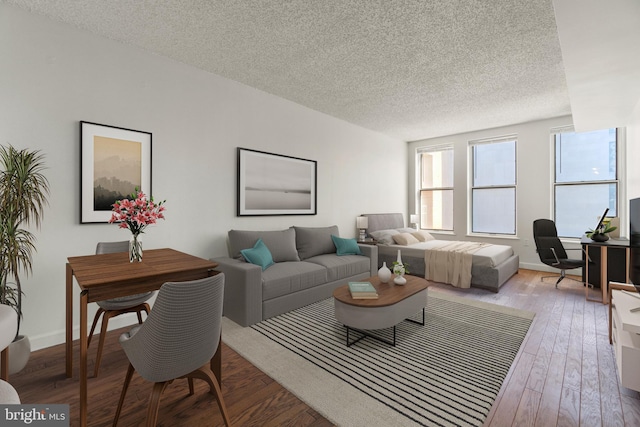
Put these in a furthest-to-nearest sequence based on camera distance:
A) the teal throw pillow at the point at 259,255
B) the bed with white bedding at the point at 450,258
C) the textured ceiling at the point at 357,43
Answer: the bed with white bedding at the point at 450,258 → the teal throw pillow at the point at 259,255 → the textured ceiling at the point at 357,43

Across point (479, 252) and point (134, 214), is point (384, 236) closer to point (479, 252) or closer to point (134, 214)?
point (479, 252)

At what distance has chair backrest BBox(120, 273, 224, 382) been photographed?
1.26 meters

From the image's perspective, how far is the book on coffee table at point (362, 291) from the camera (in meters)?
2.60

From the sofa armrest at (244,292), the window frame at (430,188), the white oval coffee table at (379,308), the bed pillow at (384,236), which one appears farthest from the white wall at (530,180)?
the sofa armrest at (244,292)

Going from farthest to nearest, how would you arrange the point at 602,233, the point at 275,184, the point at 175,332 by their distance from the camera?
1. the point at 275,184
2. the point at 602,233
3. the point at 175,332

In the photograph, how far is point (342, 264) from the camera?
4035mm

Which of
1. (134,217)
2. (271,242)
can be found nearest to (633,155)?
(271,242)

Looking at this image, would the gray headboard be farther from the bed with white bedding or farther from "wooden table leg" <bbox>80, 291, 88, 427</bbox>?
"wooden table leg" <bbox>80, 291, 88, 427</bbox>

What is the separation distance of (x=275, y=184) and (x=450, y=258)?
118 inches

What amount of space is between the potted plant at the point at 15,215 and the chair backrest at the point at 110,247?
0.42 m

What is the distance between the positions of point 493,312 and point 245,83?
4296 millimetres

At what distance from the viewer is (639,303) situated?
7.06 ft

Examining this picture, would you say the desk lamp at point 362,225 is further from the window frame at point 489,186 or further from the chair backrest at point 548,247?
the chair backrest at point 548,247

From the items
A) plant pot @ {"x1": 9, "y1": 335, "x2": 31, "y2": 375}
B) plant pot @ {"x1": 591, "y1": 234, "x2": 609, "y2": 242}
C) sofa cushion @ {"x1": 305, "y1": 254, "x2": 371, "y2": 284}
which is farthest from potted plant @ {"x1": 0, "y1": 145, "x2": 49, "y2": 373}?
plant pot @ {"x1": 591, "y1": 234, "x2": 609, "y2": 242}
